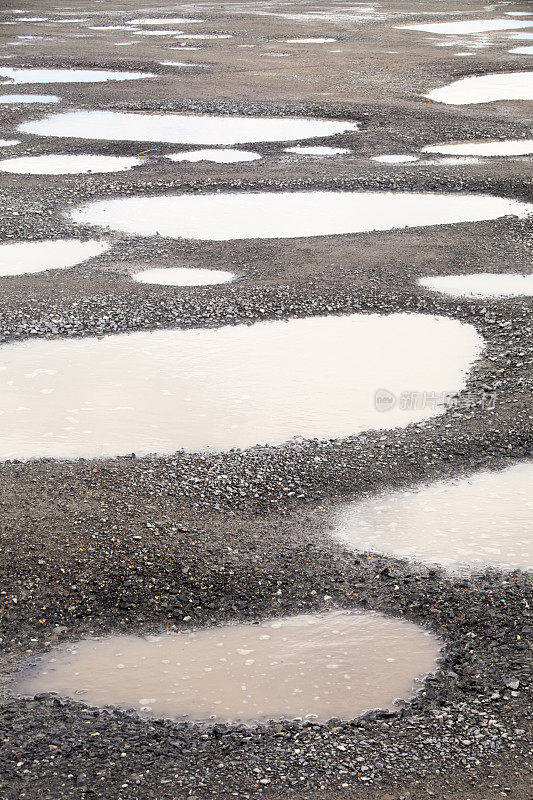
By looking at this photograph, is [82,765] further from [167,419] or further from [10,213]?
[10,213]

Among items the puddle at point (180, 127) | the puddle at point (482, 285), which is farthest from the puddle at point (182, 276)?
the puddle at point (180, 127)

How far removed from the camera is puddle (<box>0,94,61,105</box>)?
17906 millimetres

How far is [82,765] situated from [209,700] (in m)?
0.64

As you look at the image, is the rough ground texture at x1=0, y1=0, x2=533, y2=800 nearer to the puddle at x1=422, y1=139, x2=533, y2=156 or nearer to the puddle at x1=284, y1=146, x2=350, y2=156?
the puddle at x1=284, y1=146, x2=350, y2=156

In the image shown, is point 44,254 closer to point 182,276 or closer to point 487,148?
point 182,276

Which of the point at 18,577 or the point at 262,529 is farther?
the point at 262,529

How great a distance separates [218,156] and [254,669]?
10.9 m

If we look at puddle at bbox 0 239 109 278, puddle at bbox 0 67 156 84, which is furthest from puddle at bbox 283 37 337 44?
puddle at bbox 0 239 109 278

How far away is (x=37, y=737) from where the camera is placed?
3961 mm

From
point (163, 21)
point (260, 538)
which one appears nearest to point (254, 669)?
point (260, 538)

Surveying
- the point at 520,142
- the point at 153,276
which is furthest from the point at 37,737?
the point at 520,142

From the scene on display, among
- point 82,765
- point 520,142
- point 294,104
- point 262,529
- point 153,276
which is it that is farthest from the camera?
point 294,104

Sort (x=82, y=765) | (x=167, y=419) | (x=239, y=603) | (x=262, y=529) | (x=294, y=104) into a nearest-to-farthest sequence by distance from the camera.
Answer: (x=82, y=765)
(x=239, y=603)
(x=262, y=529)
(x=167, y=419)
(x=294, y=104)

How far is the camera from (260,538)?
17.7ft
